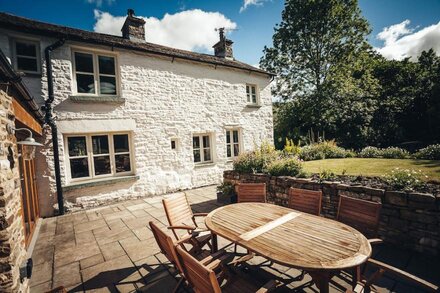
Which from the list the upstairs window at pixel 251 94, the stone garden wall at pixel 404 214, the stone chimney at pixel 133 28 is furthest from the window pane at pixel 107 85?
the stone garden wall at pixel 404 214

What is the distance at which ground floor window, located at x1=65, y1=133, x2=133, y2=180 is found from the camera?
668cm

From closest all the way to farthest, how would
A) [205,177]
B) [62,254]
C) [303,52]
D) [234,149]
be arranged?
1. [62,254]
2. [205,177]
3. [234,149]
4. [303,52]

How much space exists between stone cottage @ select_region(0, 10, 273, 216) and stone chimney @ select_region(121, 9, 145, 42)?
1.4 inches

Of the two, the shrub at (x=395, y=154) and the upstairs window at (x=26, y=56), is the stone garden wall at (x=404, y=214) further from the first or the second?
the upstairs window at (x=26, y=56)

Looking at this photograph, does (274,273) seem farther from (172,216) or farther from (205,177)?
(205,177)

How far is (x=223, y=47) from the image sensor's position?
11.7 m

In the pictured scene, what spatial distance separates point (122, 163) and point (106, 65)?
3376 millimetres

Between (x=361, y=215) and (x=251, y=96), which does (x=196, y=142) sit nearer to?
(x=251, y=96)

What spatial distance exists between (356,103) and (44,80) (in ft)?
58.2

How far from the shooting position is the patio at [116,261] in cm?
304

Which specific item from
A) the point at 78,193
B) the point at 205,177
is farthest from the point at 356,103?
the point at 78,193

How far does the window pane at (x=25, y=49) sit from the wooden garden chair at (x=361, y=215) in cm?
858

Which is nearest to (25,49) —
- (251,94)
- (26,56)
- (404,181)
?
(26,56)

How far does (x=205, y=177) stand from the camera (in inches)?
364
